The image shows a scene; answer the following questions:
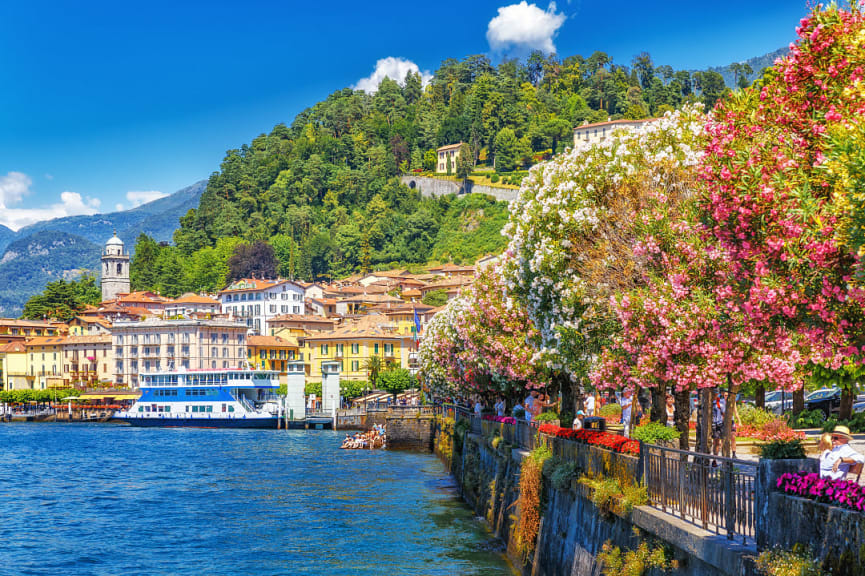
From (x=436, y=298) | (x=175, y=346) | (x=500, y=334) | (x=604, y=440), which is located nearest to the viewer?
(x=604, y=440)

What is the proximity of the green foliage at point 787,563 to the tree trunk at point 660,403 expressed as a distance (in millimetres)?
11937

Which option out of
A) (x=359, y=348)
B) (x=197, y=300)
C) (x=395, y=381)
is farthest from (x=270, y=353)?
(x=395, y=381)

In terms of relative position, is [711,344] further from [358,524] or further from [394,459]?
[394,459]

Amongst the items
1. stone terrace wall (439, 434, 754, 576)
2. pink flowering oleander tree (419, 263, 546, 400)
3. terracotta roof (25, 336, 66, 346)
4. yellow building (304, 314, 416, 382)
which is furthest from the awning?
stone terrace wall (439, 434, 754, 576)

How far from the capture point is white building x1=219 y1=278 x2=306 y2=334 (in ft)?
530

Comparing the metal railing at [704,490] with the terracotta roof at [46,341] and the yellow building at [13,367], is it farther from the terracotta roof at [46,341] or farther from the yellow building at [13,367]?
the yellow building at [13,367]

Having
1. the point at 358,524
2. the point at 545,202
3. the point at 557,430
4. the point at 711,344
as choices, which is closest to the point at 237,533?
the point at 358,524

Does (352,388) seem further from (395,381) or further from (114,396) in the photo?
(114,396)

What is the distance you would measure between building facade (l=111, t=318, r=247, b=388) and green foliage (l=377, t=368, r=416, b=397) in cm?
3117

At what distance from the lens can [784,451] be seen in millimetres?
10859

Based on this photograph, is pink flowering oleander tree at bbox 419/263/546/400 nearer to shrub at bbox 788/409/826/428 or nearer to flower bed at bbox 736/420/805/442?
flower bed at bbox 736/420/805/442

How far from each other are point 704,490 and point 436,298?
135131mm

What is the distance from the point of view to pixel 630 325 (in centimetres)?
1988

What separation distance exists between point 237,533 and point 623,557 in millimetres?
24669
